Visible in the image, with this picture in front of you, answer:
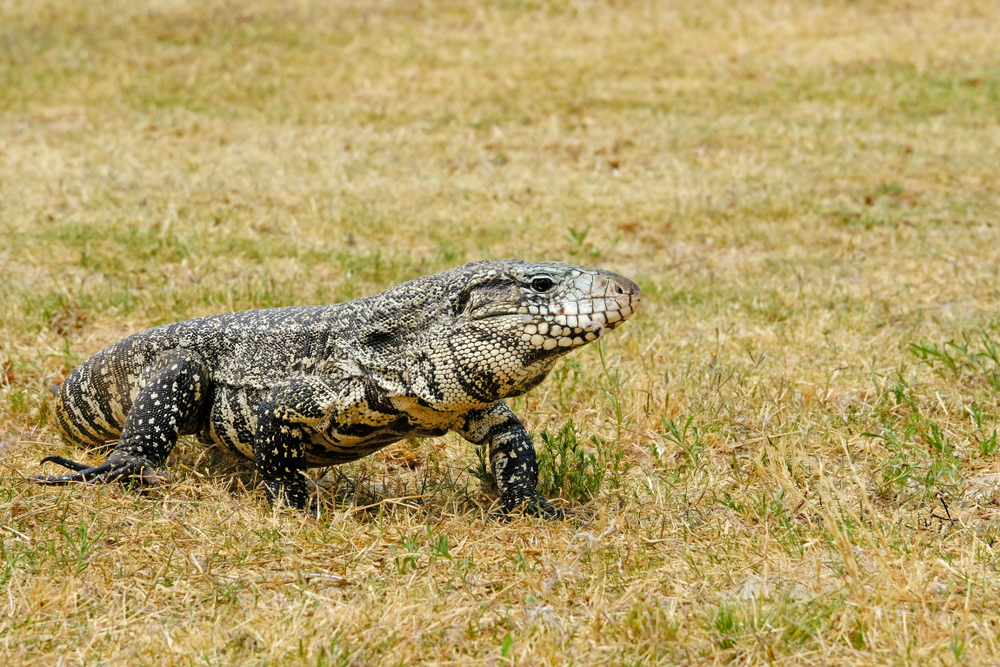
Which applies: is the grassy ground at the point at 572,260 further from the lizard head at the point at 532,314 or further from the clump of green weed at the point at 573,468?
the lizard head at the point at 532,314

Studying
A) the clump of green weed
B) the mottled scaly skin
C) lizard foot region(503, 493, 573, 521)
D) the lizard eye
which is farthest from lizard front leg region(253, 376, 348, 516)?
the clump of green weed

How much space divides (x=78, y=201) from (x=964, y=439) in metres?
9.63

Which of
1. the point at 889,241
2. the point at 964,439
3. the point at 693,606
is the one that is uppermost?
the point at 693,606

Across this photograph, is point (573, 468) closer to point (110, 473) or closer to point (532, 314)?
point (532, 314)

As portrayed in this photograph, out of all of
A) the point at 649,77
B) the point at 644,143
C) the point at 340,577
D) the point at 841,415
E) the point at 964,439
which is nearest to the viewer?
the point at 340,577

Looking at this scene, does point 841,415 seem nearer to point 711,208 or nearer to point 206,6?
point 711,208

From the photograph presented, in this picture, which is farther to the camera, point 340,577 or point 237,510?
point 237,510

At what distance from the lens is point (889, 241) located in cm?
1080

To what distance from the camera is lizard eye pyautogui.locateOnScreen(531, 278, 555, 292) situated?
4.41 metres

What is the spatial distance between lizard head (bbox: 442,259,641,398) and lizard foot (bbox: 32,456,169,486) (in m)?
1.80

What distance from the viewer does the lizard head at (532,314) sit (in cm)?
430

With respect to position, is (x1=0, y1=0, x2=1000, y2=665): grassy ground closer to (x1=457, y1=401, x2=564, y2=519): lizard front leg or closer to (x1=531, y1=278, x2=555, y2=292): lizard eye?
(x1=457, y1=401, x2=564, y2=519): lizard front leg

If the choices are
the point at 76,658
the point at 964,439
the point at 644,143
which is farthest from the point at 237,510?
the point at 644,143

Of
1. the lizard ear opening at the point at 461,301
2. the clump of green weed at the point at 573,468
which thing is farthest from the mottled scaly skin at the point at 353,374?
the clump of green weed at the point at 573,468
